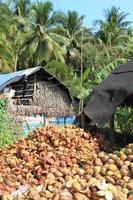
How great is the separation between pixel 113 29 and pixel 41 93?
22.8 metres

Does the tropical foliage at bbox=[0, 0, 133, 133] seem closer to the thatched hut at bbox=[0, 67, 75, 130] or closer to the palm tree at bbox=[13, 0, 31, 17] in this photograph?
the palm tree at bbox=[13, 0, 31, 17]

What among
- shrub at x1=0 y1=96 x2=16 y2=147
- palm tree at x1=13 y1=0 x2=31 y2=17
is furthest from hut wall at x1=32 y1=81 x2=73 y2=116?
palm tree at x1=13 y1=0 x2=31 y2=17

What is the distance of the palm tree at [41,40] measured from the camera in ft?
117

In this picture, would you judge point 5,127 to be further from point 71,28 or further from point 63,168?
point 71,28

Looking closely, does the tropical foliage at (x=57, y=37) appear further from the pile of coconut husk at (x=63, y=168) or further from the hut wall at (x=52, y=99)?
the pile of coconut husk at (x=63, y=168)

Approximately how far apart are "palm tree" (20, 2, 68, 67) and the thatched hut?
12638 millimetres

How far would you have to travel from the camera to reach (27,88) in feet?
73.0

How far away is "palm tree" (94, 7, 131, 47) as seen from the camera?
142 feet

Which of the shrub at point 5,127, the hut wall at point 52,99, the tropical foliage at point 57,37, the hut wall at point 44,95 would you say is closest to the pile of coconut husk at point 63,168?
the shrub at point 5,127

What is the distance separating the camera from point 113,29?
43688 millimetres

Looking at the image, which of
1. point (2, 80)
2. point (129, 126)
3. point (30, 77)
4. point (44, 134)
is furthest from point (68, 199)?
point (30, 77)

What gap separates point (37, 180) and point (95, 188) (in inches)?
49.0

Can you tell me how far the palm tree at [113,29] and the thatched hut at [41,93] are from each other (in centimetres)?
2020

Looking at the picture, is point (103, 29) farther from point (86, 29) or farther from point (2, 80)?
point (2, 80)
